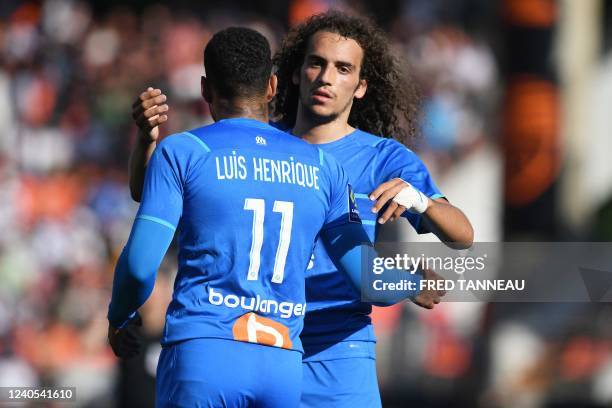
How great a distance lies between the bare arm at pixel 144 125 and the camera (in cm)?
482

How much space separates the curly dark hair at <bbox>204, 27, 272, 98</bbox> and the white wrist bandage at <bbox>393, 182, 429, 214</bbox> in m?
0.71

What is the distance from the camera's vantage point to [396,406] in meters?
11.4

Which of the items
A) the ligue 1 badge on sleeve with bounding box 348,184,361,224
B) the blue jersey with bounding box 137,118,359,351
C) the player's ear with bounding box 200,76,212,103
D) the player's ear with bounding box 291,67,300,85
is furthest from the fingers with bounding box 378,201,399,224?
the player's ear with bounding box 291,67,300,85

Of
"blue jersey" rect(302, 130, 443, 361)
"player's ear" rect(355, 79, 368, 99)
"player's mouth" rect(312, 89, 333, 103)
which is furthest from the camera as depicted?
"player's ear" rect(355, 79, 368, 99)

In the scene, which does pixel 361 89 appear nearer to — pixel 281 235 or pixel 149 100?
pixel 149 100

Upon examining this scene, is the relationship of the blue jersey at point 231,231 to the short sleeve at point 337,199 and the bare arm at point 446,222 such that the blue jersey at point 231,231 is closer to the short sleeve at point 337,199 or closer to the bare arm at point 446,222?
the short sleeve at point 337,199

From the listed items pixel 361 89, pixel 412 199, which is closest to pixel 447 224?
pixel 412 199

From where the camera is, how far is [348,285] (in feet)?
17.5

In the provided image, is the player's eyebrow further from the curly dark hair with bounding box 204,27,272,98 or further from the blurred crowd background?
the blurred crowd background

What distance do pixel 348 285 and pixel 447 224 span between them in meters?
0.52

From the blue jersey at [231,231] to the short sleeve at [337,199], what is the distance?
19 cm

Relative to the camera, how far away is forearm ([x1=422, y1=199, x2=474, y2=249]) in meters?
5.12

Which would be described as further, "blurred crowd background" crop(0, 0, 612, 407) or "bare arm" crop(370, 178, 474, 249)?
"blurred crowd background" crop(0, 0, 612, 407)

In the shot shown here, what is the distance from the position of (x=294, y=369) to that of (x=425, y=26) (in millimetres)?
10183
